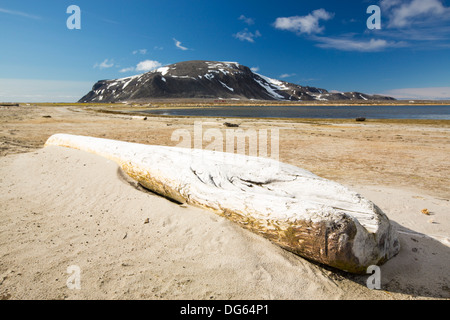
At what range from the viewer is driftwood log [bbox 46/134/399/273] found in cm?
247

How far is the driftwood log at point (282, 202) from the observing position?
2.47 meters

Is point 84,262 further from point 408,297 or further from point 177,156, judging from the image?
point 408,297

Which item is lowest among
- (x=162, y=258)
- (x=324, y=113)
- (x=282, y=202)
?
(x=162, y=258)

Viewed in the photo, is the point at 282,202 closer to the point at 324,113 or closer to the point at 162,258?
the point at 162,258

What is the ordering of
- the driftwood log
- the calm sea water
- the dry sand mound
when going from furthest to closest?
the calm sea water
the driftwood log
the dry sand mound

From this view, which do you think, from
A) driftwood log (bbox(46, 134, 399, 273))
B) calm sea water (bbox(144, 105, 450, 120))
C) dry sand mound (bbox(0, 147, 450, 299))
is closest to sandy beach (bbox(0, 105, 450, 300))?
dry sand mound (bbox(0, 147, 450, 299))

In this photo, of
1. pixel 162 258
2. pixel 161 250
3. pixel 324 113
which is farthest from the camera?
pixel 324 113

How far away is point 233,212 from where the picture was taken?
3.21 meters

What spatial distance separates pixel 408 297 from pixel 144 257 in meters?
2.94

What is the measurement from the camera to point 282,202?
2852 millimetres

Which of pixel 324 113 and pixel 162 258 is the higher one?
pixel 324 113

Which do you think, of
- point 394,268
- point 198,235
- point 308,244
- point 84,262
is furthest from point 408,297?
point 84,262

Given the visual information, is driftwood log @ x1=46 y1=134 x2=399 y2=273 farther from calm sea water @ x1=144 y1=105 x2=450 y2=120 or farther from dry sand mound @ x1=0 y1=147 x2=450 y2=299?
calm sea water @ x1=144 y1=105 x2=450 y2=120

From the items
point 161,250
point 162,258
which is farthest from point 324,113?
point 162,258
